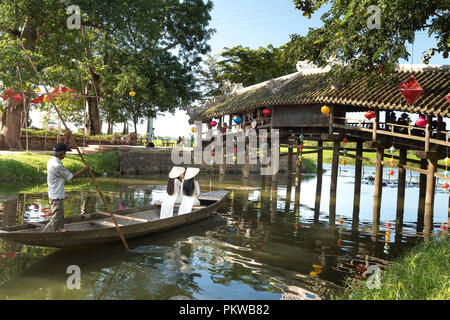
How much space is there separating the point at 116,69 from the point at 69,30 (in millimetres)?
8086

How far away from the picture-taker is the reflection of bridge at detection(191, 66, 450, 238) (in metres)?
12.6

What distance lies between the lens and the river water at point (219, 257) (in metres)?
5.89

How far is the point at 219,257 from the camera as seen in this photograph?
7.77 metres

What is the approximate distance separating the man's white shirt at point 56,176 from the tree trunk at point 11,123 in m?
17.5

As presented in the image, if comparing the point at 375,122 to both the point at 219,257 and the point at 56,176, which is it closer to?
the point at 219,257

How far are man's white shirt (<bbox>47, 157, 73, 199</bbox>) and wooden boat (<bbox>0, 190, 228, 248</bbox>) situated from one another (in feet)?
2.39

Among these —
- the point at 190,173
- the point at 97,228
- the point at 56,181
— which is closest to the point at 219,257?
the point at 97,228

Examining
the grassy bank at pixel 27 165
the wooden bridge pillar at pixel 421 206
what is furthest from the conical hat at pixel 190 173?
the grassy bank at pixel 27 165

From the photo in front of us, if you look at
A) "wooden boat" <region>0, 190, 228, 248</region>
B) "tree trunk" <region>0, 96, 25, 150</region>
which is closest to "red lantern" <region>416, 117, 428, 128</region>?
"wooden boat" <region>0, 190, 228, 248</region>

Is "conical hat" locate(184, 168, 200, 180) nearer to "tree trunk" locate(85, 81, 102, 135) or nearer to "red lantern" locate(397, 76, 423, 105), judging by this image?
"red lantern" locate(397, 76, 423, 105)

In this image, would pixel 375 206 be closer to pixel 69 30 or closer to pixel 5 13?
pixel 69 30

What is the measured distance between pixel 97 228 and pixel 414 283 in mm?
5776

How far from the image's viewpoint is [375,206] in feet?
47.7
